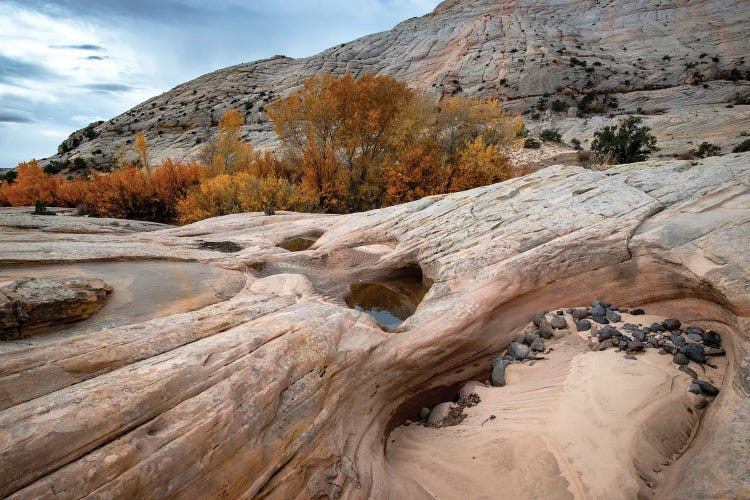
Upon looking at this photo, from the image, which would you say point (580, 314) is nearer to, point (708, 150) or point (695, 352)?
point (695, 352)

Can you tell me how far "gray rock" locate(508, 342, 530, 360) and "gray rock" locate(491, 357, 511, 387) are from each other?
21cm

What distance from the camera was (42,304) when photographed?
4.32 m

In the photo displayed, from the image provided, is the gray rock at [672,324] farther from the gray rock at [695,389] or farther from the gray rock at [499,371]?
the gray rock at [499,371]

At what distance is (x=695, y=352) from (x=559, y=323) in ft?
6.05

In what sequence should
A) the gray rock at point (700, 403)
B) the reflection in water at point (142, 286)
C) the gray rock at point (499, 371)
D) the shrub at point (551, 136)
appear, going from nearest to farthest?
the gray rock at point (700, 403)
the reflection in water at point (142, 286)
the gray rock at point (499, 371)
the shrub at point (551, 136)

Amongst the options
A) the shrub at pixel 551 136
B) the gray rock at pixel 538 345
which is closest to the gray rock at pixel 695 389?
the gray rock at pixel 538 345

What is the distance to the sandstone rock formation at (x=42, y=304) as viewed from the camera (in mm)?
4086

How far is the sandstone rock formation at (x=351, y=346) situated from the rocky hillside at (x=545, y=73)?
27696 mm

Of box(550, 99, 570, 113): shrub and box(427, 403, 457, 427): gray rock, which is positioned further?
box(550, 99, 570, 113): shrub

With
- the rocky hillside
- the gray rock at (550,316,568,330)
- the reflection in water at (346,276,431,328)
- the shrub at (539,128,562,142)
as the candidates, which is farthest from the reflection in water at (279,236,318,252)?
the shrub at (539,128,562,142)

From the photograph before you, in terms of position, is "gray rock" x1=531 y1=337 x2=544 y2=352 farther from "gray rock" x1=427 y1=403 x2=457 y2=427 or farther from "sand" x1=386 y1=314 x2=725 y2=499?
"gray rock" x1=427 y1=403 x2=457 y2=427

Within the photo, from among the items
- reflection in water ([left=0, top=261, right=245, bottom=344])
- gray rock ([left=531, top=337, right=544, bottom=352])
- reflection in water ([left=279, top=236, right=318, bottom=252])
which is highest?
reflection in water ([left=0, top=261, right=245, bottom=344])

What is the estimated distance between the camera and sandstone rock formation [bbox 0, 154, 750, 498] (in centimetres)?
287

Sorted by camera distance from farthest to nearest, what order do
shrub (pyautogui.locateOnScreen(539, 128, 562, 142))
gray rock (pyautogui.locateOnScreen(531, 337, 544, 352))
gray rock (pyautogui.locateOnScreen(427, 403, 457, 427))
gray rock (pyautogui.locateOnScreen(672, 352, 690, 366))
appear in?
shrub (pyautogui.locateOnScreen(539, 128, 562, 142)) → gray rock (pyautogui.locateOnScreen(531, 337, 544, 352)) → gray rock (pyautogui.locateOnScreen(427, 403, 457, 427)) → gray rock (pyautogui.locateOnScreen(672, 352, 690, 366))
